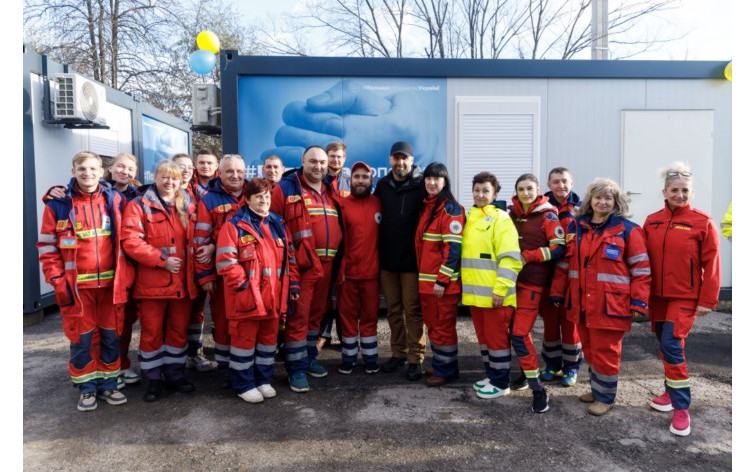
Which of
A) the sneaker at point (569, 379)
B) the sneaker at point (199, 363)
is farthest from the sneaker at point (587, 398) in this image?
the sneaker at point (199, 363)

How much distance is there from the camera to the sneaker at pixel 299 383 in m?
4.18

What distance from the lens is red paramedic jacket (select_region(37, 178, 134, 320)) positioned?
12.0ft

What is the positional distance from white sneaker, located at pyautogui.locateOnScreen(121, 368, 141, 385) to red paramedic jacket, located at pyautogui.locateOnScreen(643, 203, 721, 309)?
167 inches

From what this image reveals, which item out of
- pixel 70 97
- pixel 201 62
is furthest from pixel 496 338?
pixel 201 62

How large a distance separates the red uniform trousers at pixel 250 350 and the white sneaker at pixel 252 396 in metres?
0.04

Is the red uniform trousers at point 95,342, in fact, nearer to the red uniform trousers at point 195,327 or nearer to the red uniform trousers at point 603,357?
the red uniform trousers at point 195,327

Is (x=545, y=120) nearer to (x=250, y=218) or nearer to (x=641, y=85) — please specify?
(x=641, y=85)

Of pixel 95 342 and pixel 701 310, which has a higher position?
pixel 701 310

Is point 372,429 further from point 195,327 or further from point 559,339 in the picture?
point 195,327

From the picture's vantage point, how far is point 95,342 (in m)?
3.87

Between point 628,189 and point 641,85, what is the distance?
1.34 meters

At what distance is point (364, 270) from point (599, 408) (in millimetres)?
2123

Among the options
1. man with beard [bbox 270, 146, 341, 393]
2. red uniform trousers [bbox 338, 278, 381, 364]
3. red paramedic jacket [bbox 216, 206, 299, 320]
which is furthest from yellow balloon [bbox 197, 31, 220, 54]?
red uniform trousers [bbox 338, 278, 381, 364]

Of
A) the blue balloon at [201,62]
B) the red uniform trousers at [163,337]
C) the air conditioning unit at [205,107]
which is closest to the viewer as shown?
the red uniform trousers at [163,337]
